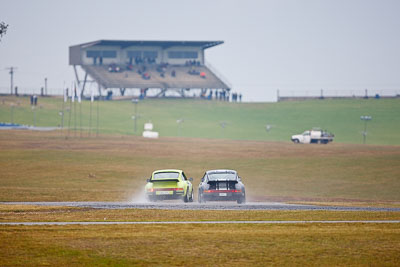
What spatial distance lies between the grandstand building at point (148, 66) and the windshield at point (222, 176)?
118m

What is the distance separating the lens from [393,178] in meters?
62.3

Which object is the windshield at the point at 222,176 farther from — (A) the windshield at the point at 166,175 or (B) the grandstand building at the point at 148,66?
(B) the grandstand building at the point at 148,66

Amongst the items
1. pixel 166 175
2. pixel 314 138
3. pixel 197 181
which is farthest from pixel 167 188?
pixel 314 138

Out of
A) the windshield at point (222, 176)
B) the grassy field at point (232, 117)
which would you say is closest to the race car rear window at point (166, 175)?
the windshield at point (222, 176)

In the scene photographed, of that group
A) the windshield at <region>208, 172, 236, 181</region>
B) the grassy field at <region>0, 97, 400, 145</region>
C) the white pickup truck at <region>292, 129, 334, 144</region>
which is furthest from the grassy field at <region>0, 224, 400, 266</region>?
the grassy field at <region>0, 97, 400, 145</region>

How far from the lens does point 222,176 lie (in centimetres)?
3744

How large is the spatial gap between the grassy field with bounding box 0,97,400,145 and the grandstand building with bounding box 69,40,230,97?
6.11 metres

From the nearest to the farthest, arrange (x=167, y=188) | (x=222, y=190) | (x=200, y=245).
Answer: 1. (x=200, y=245)
2. (x=222, y=190)
3. (x=167, y=188)

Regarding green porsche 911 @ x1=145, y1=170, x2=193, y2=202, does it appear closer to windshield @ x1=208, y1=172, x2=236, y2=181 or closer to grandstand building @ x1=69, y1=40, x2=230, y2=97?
windshield @ x1=208, y1=172, x2=236, y2=181

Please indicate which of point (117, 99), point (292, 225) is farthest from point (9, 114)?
point (292, 225)

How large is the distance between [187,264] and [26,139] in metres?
77.0

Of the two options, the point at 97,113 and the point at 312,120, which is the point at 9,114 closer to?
the point at 97,113

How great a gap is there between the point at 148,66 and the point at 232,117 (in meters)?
30.1

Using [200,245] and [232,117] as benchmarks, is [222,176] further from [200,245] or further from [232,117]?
[232,117]
